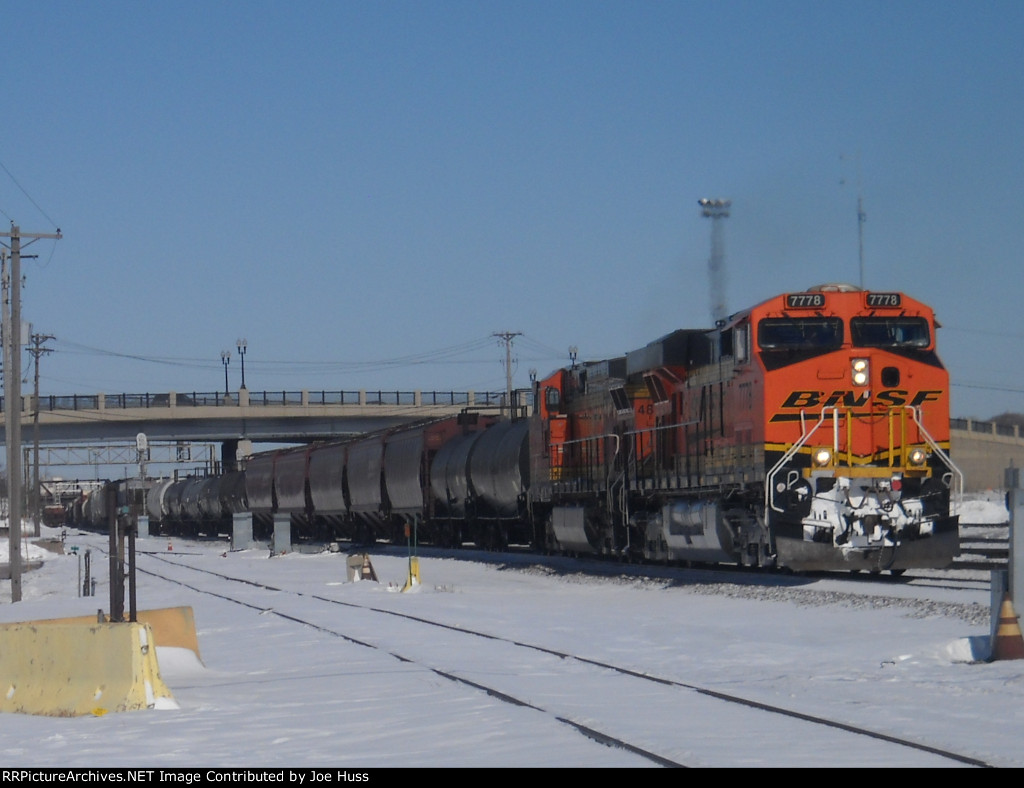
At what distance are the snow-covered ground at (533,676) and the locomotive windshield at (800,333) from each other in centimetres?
314

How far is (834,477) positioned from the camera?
17594 mm

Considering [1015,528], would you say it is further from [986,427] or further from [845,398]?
[986,427]

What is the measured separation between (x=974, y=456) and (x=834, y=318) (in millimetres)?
49414

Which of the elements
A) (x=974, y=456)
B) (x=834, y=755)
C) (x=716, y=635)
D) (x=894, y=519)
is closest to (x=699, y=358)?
(x=894, y=519)

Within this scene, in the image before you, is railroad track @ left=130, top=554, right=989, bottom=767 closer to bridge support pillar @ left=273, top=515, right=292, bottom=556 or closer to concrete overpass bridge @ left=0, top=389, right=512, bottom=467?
bridge support pillar @ left=273, top=515, right=292, bottom=556

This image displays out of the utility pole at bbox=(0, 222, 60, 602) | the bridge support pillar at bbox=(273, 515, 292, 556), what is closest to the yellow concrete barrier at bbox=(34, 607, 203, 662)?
the utility pole at bbox=(0, 222, 60, 602)

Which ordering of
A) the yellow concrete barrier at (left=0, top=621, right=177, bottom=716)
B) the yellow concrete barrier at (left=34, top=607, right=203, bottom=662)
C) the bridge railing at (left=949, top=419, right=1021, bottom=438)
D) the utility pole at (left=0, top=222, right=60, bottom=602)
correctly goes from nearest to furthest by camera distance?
1. the yellow concrete barrier at (left=0, top=621, right=177, bottom=716)
2. the yellow concrete barrier at (left=34, top=607, right=203, bottom=662)
3. the utility pole at (left=0, top=222, right=60, bottom=602)
4. the bridge railing at (left=949, top=419, right=1021, bottom=438)

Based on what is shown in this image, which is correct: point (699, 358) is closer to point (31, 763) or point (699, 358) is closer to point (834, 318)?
point (834, 318)

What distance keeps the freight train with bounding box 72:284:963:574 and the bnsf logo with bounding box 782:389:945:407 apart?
18 mm

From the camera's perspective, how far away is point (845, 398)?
1814 cm

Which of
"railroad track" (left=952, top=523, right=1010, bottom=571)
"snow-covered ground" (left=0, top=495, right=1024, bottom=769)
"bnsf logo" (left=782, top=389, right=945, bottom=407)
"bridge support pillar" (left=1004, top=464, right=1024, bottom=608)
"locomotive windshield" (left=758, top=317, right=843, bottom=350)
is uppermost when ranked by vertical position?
"locomotive windshield" (left=758, top=317, right=843, bottom=350)

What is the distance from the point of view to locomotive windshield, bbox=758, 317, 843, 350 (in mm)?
18281

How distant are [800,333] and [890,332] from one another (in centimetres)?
126

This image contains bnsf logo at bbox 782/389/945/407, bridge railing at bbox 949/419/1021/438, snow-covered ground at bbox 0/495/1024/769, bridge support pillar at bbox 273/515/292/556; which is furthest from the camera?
bridge railing at bbox 949/419/1021/438
